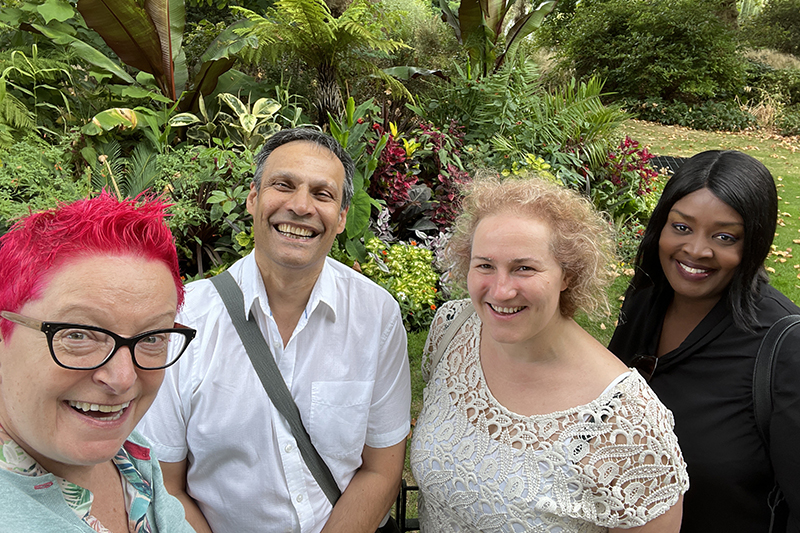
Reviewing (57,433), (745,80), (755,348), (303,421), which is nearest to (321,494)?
(303,421)

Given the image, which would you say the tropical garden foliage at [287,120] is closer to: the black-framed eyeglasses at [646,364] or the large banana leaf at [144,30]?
the large banana leaf at [144,30]

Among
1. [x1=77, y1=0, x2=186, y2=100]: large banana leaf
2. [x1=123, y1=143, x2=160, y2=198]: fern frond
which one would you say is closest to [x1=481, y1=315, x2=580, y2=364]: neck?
[x1=123, y1=143, x2=160, y2=198]: fern frond

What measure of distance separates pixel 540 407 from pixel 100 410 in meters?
1.31

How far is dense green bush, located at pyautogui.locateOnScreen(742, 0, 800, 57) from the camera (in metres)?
17.2

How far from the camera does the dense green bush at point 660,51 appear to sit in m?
14.1

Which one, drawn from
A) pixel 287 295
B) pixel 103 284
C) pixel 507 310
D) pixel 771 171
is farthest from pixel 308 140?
pixel 771 171

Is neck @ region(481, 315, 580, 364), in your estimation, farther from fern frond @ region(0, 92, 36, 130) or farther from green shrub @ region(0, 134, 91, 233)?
fern frond @ region(0, 92, 36, 130)

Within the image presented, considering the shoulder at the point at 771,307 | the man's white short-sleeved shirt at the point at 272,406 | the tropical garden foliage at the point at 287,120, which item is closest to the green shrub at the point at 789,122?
the tropical garden foliage at the point at 287,120

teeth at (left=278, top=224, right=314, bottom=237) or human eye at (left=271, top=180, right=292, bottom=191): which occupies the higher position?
human eye at (left=271, top=180, right=292, bottom=191)

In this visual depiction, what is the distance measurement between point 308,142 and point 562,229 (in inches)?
40.8

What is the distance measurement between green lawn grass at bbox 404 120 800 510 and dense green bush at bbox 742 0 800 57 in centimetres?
634

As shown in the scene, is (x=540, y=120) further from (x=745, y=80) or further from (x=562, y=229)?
(x=745, y=80)

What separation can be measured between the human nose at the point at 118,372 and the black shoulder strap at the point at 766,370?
1.87m

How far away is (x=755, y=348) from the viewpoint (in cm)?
185
